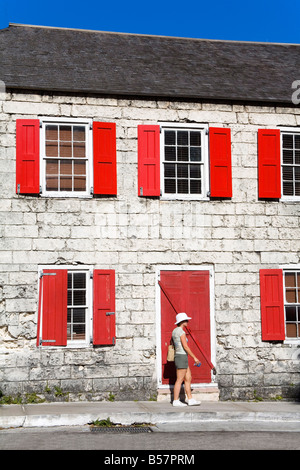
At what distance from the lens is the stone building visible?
12508 mm

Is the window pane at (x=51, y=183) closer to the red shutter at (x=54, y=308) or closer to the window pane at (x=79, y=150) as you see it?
the window pane at (x=79, y=150)

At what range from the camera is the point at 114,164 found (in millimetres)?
12961

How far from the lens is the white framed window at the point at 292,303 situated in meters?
13.4

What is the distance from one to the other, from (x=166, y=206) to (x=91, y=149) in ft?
5.94

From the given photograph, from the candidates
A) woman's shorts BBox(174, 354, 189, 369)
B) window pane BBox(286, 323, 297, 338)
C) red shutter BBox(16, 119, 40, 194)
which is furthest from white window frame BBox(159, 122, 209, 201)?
woman's shorts BBox(174, 354, 189, 369)

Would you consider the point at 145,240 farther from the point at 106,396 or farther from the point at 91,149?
the point at 106,396

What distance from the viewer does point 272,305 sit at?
43.4 ft

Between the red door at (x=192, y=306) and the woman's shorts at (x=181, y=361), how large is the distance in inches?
39.2

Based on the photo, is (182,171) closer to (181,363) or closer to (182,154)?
(182,154)

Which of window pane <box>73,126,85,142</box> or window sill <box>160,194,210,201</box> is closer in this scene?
window pane <box>73,126,85,142</box>

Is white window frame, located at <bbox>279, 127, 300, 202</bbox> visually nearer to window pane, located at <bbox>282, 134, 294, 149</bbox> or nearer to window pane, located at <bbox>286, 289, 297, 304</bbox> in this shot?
window pane, located at <bbox>282, 134, 294, 149</bbox>

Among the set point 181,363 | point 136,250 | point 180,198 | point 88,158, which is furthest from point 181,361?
point 88,158

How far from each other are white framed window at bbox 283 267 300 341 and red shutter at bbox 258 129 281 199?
1609 millimetres
